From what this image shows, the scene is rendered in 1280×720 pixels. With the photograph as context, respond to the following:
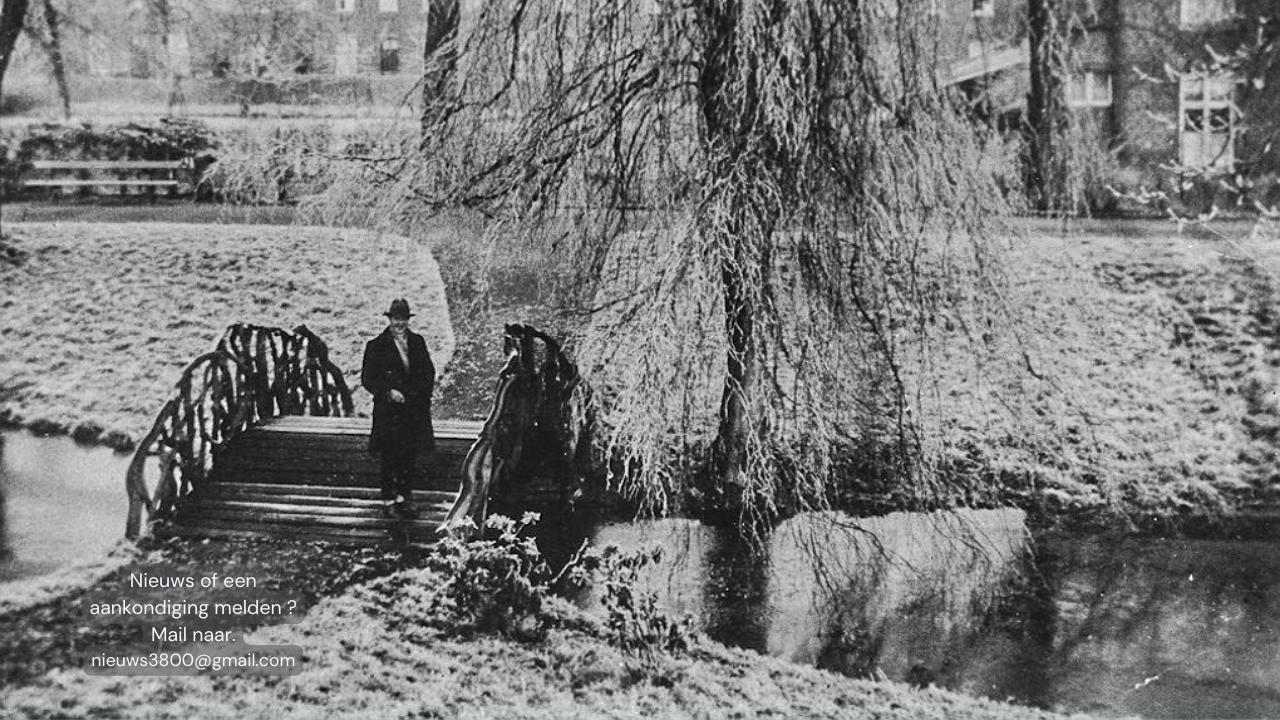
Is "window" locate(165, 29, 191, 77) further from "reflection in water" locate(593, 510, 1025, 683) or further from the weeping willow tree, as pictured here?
"reflection in water" locate(593, 510, 1025, 683)

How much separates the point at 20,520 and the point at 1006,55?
18.5 ft

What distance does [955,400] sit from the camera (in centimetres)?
483

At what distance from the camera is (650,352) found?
4.35 m

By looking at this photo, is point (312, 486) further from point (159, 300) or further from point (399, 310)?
point (159, 300)

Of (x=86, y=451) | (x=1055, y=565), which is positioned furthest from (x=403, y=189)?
(x=1055, y=565)

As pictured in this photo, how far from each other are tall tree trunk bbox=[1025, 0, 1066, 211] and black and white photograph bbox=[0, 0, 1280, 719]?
0.03m

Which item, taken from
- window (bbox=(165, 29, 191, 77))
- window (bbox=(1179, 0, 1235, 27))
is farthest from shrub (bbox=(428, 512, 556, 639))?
window (bbox=(1179, 0, 1235, 27))

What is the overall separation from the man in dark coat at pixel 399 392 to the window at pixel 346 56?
128 centimetres

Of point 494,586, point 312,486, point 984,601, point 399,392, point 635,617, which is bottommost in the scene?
point 984,601

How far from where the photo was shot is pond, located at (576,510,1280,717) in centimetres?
450

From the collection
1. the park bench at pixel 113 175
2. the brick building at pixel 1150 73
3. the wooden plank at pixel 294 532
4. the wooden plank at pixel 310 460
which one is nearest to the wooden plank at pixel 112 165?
the park bench at pixel 113 175

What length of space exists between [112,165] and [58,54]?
64cm

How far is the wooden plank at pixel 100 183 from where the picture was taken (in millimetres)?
4836

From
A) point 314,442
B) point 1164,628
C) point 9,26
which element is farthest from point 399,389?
point 1164,628
